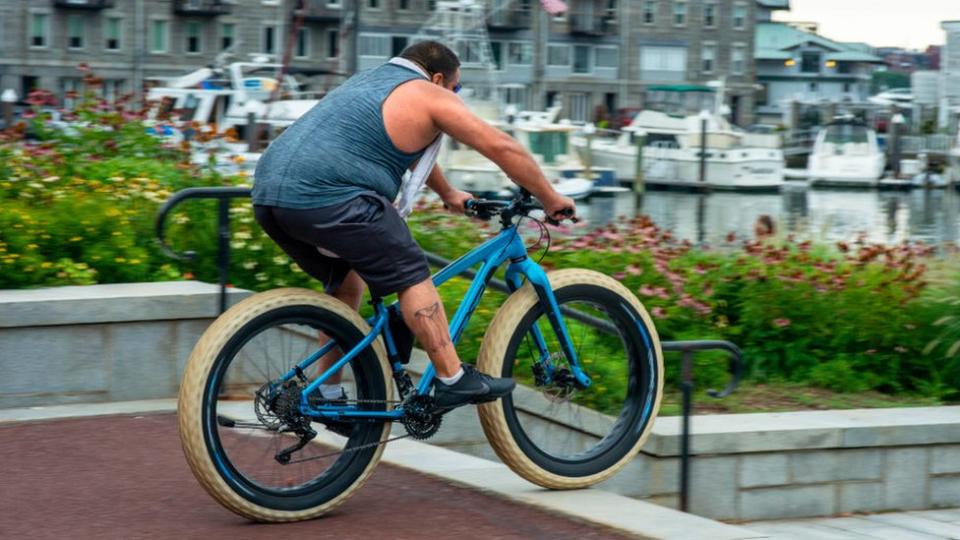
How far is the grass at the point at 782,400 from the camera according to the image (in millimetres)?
7977

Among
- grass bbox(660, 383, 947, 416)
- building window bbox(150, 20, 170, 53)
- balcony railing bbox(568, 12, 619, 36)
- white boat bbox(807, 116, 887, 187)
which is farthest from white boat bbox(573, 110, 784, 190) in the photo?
grass bbox(660, 383, 947, 416)

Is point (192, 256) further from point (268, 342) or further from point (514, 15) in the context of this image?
point (514, 15)

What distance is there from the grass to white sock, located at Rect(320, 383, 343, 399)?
285cm

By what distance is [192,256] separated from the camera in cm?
761

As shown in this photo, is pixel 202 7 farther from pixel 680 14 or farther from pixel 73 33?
pixel 680 14

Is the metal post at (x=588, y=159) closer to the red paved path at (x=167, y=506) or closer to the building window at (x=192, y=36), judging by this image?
the building window at (x=192, y=36)

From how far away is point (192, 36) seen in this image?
69.2 metres

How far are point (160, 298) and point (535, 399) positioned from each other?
2219 millimetres

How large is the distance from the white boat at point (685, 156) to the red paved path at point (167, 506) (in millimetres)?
48711

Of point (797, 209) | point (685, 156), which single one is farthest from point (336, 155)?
point (685, 156)

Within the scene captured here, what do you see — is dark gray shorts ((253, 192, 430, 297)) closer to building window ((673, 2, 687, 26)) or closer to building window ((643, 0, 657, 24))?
building window ((643, 0, 657, 24))

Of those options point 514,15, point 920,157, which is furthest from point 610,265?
point 514,15

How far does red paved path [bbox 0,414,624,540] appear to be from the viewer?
5031mm

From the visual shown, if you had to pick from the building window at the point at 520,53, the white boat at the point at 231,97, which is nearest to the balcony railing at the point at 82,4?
the building window at the point at 520,53
